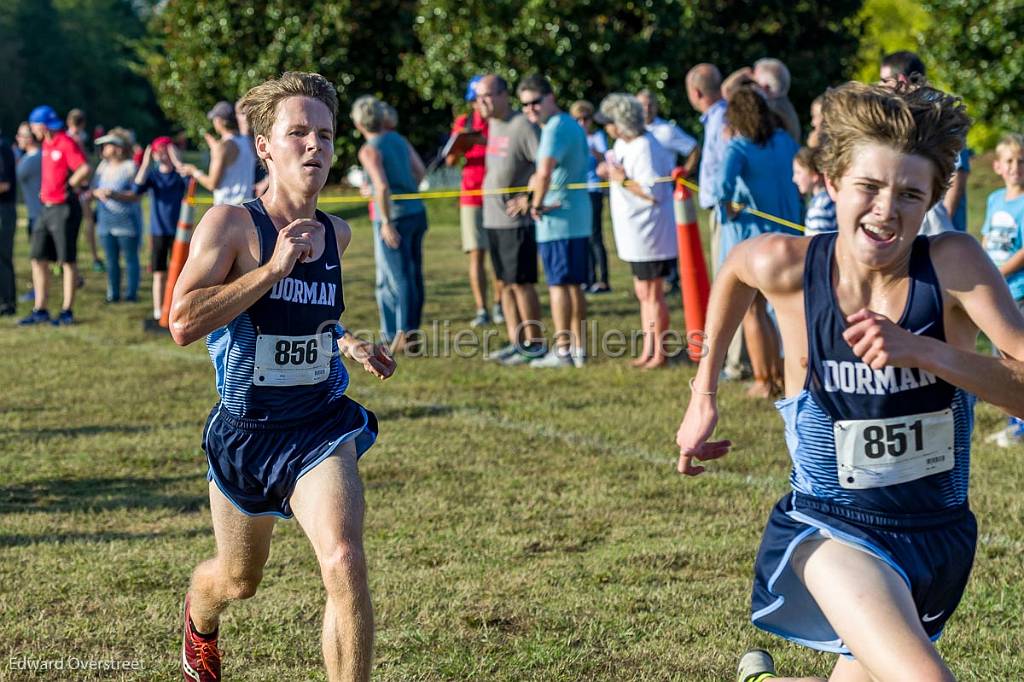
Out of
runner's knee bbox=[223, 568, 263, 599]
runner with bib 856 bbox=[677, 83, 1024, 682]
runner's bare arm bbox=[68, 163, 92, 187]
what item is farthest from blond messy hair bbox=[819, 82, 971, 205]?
runner's bare arm bbox=[68, 163, 92, 187]

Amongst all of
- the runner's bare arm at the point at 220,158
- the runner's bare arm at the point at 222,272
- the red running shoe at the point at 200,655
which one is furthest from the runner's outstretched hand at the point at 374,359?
the runner's bare arm at the point at 220,158

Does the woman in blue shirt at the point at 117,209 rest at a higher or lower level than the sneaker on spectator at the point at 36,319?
higher

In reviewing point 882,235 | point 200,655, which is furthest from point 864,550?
point 200,655

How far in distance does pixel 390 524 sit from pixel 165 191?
862cm

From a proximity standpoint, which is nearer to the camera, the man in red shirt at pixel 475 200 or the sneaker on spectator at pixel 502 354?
the sneaker on spectator at pixel 502 354

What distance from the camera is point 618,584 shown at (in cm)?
542

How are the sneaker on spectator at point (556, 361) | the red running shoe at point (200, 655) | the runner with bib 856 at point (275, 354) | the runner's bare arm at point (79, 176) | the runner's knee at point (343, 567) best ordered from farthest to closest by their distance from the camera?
the runner's bare arm at point (79, 176) → the sneaker on spectator at point (556, 361) → the red running shoe at point (200, 655) → the runner with bib 856 at point (275, 354) → the runner's knee at point (343, 567)

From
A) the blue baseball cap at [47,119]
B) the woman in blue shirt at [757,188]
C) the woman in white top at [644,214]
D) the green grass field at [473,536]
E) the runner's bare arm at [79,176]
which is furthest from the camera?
the blue baseball cap at [47,119]

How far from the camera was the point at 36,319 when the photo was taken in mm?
14195

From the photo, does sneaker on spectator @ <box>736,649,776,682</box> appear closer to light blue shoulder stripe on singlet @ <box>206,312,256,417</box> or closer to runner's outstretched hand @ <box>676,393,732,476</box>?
runner's outstretched hand @ <box>676,393,732,476</box>

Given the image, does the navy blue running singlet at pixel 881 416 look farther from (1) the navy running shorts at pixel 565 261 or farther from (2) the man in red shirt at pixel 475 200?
(2) the man in red shirt at pixel 475 200

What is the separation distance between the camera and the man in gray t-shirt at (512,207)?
1077cm

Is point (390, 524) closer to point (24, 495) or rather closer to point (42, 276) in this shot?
point (24, 495)

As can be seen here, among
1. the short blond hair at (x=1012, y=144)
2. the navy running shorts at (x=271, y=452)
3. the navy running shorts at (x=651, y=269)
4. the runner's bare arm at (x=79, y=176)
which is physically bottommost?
the navy running shorts at (x=271, y=452)
